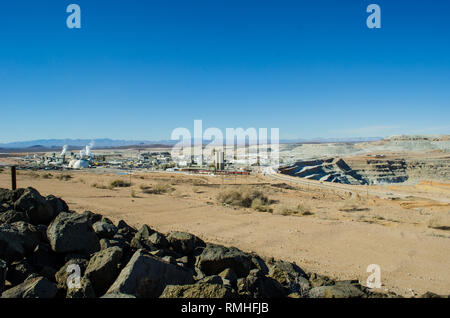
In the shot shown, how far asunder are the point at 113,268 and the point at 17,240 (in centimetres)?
162

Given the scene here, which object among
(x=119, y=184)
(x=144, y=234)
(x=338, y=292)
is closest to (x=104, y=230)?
(x=144, y=234)

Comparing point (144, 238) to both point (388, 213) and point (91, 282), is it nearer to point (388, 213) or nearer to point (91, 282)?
point (91, 282)

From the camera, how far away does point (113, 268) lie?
405cm

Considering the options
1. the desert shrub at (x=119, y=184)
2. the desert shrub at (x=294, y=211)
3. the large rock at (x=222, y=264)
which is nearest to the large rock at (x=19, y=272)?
the large rock at (x=222, y=264)

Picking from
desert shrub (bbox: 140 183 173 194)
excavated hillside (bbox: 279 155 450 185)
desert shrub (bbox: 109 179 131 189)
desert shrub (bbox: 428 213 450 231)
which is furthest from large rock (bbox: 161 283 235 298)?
excavated hillside (bbox: 279 155 450 185)

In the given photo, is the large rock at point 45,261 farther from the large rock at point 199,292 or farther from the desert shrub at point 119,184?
the desert shrub at point 119,184

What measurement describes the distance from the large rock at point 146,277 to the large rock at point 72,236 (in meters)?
1.48

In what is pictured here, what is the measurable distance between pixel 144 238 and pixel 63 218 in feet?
5.58

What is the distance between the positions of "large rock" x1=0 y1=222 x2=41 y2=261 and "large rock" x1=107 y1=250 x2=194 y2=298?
175cm

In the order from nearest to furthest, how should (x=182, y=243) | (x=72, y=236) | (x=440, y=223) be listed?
(x=72, y=236), (x=182, y=243), (x=440, y=223)

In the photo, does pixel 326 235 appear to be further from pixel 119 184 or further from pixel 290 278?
pixel 119 184
